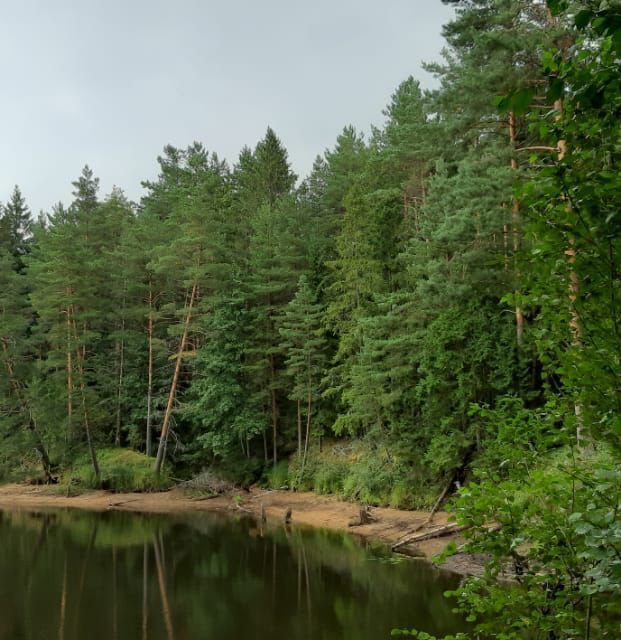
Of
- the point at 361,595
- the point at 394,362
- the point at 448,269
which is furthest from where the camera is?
the point at 394,362

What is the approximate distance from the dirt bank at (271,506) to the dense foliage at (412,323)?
36.2 inches

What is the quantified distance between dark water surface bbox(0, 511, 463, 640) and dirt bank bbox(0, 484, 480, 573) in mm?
925

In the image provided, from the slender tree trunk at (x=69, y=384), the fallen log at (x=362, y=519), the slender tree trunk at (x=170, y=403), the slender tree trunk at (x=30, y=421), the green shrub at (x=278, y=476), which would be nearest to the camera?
the fallen log at (x=362, y=519)

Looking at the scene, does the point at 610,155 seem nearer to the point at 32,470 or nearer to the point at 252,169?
the point at 32,470

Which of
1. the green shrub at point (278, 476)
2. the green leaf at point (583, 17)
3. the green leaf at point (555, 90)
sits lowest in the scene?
the green shrub at point (278, 476)

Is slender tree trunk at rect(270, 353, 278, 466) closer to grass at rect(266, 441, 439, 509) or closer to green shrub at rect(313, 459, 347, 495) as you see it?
grass at rect(266, 441, 439, 509)

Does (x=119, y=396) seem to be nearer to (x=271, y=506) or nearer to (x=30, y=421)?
(x=30, y=421)

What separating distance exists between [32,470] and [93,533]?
11.9 metres

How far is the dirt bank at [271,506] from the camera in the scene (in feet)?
53.7

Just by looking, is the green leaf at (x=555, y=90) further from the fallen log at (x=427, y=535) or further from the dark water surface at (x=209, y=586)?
the fallen log at (x=427, y=535)

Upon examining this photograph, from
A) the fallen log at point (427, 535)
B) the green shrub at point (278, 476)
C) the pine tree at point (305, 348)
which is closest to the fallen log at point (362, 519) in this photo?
the fallen log at point (427, 535)

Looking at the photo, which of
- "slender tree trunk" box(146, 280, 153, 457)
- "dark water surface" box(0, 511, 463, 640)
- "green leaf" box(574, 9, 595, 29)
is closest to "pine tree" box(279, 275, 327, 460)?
"dark water surface" box(0, 511, 463, 640)

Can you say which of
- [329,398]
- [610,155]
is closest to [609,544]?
[610,155]

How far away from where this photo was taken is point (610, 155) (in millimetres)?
1956
